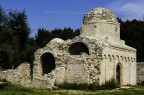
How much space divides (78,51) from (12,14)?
31.3 ft

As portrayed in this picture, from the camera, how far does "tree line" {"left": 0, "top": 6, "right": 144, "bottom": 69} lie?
39094 mm

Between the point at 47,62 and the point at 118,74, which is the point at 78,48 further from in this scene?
the point at 118,74

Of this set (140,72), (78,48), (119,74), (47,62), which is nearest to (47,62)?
(47,62)

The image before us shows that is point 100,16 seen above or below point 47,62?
above

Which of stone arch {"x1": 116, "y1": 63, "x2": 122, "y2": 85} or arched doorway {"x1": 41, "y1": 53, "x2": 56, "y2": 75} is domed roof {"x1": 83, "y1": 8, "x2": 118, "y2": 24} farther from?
arched doorway {"x1": 41, "y1": 53, "x2": 56, "y2": 75}

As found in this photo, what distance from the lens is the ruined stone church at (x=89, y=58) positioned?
1307 inches

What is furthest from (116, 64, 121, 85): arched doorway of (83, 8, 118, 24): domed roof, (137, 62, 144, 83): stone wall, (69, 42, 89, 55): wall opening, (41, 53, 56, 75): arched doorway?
(137, 62, 144, 83): stone wall

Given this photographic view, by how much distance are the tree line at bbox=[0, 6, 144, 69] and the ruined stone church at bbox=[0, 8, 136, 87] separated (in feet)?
12.8

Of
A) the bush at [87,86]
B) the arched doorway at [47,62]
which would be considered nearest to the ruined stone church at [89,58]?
the arched doorway at [47,62]

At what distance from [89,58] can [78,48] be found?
2.96 meters

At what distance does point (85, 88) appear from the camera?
103 feet

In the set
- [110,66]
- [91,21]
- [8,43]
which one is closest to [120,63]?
[110,66]

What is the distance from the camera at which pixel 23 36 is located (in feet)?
138

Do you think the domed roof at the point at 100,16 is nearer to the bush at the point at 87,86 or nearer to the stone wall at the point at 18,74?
the bush at the point at 87,86
